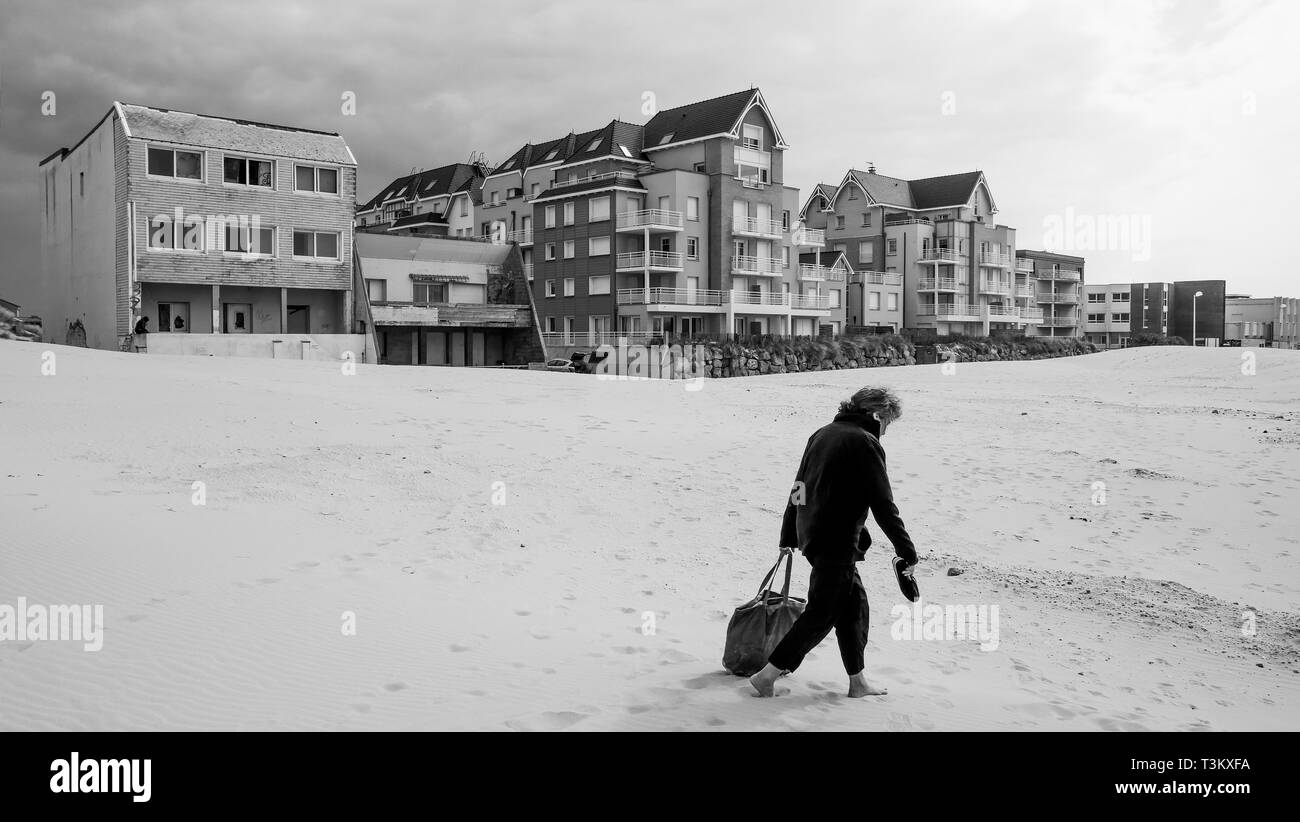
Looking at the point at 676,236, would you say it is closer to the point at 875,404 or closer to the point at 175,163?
the point at 175,163

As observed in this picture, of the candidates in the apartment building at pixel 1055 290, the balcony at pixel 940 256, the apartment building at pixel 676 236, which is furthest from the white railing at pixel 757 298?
the apartment building at pixel 1055 290

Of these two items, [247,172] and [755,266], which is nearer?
[247,172]

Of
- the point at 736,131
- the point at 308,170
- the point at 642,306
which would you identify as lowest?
the point at 642,306

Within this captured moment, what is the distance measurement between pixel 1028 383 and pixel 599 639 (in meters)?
34.8

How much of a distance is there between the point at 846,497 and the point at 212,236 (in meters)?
39.0

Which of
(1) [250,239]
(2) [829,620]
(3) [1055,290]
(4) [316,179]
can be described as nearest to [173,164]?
(1) [250,239]

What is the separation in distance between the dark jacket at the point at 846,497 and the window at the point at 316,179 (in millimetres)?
39649

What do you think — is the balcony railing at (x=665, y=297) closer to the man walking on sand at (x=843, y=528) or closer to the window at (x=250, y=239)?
the window at (x=250, y=239)

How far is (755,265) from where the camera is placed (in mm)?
62062

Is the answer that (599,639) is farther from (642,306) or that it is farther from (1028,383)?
(642,306)

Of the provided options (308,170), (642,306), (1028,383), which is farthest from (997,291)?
(308,170)

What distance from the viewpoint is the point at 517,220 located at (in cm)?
7256

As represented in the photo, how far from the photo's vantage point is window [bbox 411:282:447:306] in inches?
1866

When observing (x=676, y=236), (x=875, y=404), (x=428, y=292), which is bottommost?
(x=875, y=404)
